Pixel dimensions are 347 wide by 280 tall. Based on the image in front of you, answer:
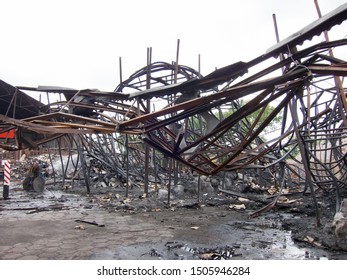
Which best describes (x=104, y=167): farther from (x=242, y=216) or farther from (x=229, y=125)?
(x=229, y=125)

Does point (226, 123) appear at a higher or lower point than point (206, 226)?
higher

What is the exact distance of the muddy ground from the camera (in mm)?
3994

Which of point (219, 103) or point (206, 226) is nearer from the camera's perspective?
point (219, 103)

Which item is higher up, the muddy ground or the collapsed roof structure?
the collapsed roof structure

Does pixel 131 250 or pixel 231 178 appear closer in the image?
pixel 131 250

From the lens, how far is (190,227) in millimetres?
5555

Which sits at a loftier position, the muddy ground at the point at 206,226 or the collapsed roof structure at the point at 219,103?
the collapsed roof structure at the point at 219,103

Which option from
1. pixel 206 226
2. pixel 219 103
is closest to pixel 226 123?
pixel 219 103

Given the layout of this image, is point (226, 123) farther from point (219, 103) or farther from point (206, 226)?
point (206, 226)

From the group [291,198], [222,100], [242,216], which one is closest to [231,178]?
[291,198]

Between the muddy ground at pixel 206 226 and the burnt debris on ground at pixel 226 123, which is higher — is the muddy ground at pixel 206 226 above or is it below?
below

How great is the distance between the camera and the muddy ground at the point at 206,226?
3.99 metres

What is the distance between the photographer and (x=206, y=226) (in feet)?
18.5

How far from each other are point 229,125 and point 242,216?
3197mm
